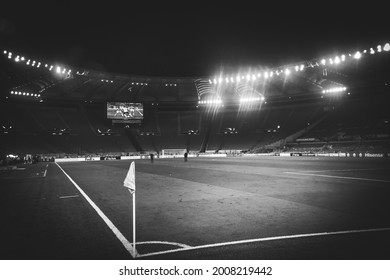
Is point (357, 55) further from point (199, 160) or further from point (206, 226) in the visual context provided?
→ point (206, 226)

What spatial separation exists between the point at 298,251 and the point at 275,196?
5631 mm

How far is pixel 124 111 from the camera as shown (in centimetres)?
4834

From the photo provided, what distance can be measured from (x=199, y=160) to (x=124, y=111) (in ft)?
58.2

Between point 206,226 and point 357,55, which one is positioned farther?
point 357,55

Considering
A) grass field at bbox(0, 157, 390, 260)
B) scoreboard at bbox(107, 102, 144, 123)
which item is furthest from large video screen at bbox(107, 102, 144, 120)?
grass field at bbox(0, 157, 390, 260)

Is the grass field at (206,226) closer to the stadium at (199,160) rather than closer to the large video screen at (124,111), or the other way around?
the stadium at (199,160)

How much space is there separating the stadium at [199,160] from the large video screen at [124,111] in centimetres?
19

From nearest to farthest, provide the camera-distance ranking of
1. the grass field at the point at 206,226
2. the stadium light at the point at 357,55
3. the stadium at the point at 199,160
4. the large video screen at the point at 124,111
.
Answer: the grass field at the point at 206,226, the stadium at the point at 199,160, the stadium light at the point at 357,55, the large video screen at the point at 124,111

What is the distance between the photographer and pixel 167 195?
10805mm

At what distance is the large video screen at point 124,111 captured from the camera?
4716 centimetres

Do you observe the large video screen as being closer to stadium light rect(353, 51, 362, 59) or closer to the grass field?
stadium light rect(353, 51, 362, 59)

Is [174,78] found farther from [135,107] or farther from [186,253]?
[186,253]

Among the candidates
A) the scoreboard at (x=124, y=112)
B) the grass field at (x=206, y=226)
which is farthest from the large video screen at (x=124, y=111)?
the grass field at (x=206, y=226)

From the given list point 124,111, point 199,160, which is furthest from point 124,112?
point 199,160
